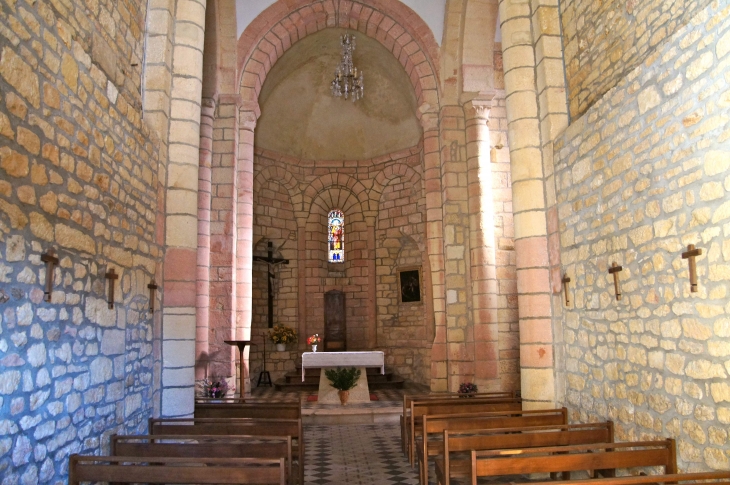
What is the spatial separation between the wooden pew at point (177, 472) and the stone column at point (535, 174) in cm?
356

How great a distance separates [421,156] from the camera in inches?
599

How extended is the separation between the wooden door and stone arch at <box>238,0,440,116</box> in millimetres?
5797

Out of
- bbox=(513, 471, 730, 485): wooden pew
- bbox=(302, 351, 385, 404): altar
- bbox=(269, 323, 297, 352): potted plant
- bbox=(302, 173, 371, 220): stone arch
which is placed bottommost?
bbox=(513, 471, 730, 485): wooden pew

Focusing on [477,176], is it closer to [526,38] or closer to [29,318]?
[526,38]

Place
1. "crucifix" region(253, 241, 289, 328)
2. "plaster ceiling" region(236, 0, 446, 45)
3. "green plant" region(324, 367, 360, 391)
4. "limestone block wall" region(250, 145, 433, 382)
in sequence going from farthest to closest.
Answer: "limestone block wall" region(250, 145, 433, 382) → "crucifix" region(253, 241, 289, 328) → "plaster ceiling" region(236, 0, 446, 45) → "green plant" region(324, 367, 360, 391)

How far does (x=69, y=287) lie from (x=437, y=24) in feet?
33.3

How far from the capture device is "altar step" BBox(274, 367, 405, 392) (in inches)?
523

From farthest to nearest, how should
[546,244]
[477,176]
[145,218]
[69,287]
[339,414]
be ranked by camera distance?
[477,176] → [339,414] → [546,244] → [145,218] → [69,287]

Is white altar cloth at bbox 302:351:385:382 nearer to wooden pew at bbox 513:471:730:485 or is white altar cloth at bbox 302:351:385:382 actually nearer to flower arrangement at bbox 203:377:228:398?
flower arrangement at bbox 203:377:228:398

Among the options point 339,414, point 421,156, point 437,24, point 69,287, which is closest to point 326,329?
point 421,156

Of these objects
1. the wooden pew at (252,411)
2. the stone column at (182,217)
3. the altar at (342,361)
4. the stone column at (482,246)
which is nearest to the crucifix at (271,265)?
the altar at (342,361)

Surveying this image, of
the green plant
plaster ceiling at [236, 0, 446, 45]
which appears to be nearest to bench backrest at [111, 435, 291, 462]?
the green plant

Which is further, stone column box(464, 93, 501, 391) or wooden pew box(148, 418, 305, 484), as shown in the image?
stone column box(464, 93, 501, 391)

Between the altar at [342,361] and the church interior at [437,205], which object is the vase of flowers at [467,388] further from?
the altar at [342,361]
